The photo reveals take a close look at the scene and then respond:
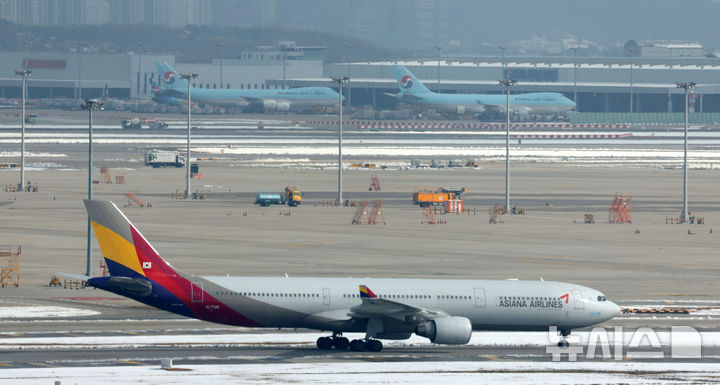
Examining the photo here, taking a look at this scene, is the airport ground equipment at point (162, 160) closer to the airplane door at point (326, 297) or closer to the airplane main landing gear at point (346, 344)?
the airplane main landing gear at point (346, 344)

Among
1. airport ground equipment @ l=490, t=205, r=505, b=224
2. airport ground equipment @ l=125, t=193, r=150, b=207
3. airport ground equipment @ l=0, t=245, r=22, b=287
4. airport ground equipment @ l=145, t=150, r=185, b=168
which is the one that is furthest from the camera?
airport ground equipment @ l=145, t=150, r=185, b=168

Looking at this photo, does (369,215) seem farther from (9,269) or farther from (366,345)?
(366,345)

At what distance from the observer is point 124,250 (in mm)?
46688

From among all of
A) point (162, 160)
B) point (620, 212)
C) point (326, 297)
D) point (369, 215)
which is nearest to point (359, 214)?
point (369, 215)

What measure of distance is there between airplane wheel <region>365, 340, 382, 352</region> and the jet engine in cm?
255

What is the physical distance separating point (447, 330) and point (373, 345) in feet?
11.9

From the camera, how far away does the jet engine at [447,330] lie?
152 ft

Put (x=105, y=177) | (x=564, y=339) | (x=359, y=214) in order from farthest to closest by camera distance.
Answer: (x=105, y=177), (x=359, y=214), (x=564, y=339)

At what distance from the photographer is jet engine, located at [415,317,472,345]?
46438 millimetres

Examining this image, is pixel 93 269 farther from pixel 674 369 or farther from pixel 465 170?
pixel 465 170

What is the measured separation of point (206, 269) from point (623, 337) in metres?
26.8

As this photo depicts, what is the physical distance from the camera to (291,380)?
4350cm

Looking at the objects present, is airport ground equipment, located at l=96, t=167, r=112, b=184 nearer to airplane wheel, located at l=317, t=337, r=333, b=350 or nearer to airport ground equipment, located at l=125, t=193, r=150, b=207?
airport ground equipment, located at l=125, t=193, r=150, b=207

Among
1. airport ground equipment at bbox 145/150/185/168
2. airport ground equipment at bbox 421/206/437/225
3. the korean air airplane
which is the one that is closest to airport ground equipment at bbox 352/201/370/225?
airport ground equipment at bbox 421/206/437/225
